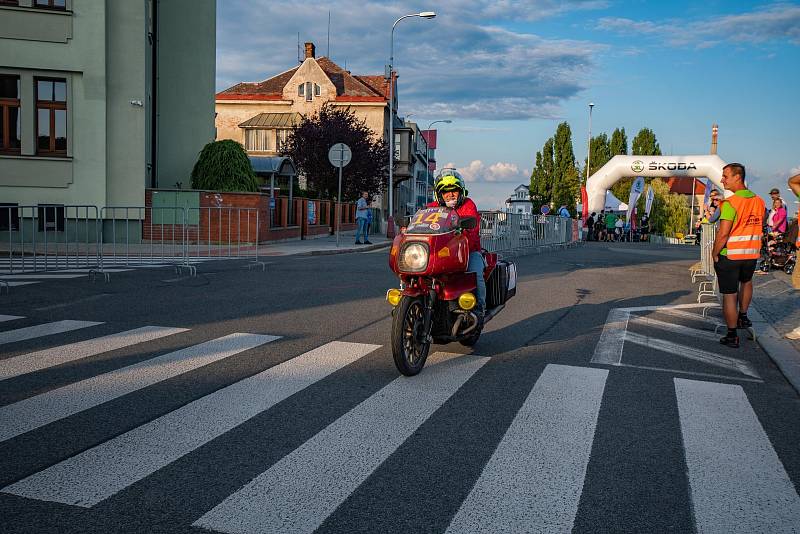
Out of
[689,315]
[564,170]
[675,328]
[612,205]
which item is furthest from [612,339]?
[564,170]

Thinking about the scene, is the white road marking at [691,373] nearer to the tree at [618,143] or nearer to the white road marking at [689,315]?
the white road marking at [689,315]

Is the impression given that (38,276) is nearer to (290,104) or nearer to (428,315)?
(428,315)

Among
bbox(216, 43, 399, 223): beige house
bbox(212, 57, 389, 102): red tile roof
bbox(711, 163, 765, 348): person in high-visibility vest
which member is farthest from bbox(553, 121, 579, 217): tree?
bbox(711, 163, 765, 348): person in high-visibility vest

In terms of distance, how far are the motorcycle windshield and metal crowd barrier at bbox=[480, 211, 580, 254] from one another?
12149mm

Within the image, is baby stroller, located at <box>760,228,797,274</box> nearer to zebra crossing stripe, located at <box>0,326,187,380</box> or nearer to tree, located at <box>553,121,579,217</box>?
zebra crossing stripe, located at <box>0,326,187,380</box>

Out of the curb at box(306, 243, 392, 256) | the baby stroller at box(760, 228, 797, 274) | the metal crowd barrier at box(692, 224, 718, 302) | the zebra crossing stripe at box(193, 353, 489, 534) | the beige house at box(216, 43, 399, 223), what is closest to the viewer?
the zebra crossing stripe at box(193, 353, 489, 534)

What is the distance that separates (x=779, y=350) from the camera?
24.6 feet

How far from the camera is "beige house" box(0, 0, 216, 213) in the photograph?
68.9ft

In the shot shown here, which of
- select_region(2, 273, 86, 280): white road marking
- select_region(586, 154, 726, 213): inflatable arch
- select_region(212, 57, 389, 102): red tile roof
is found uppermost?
select_region(212, 57, 389, 102): red tile roof

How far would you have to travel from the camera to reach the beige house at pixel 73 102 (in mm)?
21000

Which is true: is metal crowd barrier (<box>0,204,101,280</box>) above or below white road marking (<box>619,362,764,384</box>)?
above

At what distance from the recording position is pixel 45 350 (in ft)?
21.7

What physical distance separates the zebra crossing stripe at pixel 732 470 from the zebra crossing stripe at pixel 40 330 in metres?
5.92

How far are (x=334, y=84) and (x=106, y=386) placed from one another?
57.5 m
